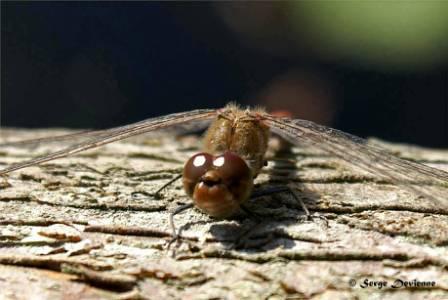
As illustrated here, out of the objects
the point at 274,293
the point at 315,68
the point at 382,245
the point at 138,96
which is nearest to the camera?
the point at 274,293

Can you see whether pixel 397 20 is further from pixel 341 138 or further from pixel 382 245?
pixel 382 245

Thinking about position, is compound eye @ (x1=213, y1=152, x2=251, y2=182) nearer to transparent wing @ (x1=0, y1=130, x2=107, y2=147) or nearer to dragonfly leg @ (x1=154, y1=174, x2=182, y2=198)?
dragonfly leg @ (x1=154, y1=174, x2=182, y2=198)

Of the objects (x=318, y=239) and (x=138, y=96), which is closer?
(x=318, y=239)

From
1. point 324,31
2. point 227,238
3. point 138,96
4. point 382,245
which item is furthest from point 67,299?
point 138,96

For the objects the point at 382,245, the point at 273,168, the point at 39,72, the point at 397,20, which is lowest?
the point at 382,245

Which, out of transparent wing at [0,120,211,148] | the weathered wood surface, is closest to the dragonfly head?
the weathered wood surface

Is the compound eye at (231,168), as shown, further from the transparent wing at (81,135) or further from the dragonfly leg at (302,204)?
the transparent wing at (81,135)
